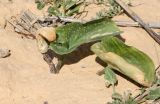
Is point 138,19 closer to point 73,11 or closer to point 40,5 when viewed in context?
point 73,11

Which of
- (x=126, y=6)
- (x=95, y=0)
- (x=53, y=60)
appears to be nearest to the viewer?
(x=53, y=60)

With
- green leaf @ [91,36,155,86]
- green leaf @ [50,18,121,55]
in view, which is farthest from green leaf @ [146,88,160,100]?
green leaf @ [50,18,121,55]

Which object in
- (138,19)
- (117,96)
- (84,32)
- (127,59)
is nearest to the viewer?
(117,96)

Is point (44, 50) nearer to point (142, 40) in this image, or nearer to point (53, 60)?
point (53, 60)

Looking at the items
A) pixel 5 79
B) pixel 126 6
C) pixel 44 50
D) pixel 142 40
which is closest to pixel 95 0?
pixel 126 6

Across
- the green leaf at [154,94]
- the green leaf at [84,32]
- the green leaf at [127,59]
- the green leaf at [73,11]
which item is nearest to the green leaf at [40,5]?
the green leaf at [73,11]

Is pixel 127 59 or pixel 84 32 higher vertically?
pixel 84 32

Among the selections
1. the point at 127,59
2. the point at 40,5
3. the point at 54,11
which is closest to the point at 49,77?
the point at 127,59
